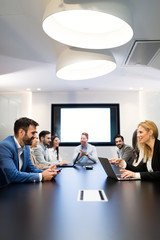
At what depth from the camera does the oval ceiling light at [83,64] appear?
2.71 metres

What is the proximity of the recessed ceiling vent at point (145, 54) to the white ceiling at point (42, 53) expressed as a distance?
8 cm

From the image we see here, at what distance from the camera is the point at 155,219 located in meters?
1.06

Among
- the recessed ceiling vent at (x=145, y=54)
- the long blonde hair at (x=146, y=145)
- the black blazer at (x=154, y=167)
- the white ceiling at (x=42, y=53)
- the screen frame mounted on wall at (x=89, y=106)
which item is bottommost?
the black blazer at (x=154, y=167)

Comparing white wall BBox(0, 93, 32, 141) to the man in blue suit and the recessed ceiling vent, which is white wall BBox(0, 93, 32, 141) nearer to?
→ the recessed ceiling vent

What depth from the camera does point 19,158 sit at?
2420 millimetres

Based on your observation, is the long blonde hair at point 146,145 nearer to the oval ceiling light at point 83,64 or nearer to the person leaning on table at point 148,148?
the person leaning on table at point 148,148

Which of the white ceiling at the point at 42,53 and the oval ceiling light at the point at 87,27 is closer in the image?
the oval ceiling light at the point at 87,27

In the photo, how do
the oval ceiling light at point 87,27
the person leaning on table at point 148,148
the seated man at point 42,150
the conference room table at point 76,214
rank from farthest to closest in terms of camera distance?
1. the seated man at point 42,150
2. the person leaning on table at point 148,148
3. the oval ceiling light at point 87,27
4. the conference room table at point 76,214

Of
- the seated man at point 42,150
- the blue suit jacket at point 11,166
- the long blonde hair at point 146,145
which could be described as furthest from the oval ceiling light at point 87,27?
the seated man at point 42,150

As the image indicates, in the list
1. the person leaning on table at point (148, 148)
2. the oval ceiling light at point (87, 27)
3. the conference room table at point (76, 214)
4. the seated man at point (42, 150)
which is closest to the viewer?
the conference room table at point (76, 214)

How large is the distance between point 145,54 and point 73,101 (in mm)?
3493

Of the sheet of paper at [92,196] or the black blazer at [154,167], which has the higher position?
the black blazer at [154,167]

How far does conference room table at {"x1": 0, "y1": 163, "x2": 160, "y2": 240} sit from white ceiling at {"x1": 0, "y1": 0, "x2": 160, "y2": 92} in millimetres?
1481

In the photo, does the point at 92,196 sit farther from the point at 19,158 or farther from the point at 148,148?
the point at 148,148
